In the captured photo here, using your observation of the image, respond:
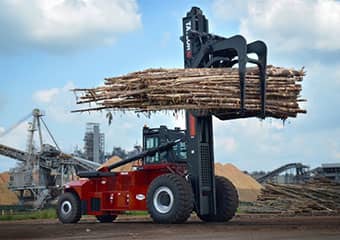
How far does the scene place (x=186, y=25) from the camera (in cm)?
1883

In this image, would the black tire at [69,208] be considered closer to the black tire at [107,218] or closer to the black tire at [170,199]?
the black tire at [107,218]

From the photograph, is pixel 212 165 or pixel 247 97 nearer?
pixel 247 97

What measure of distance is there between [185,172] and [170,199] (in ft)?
5.28

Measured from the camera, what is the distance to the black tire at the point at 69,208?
72.9 ft

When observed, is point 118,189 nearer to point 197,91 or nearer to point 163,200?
point 163,200

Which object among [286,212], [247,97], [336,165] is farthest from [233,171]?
[247,97]

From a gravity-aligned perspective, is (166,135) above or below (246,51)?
below

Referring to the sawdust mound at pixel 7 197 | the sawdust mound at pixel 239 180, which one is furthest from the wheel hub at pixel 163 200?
the sawdust mound at pixel 7 197

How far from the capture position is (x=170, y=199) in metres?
17.3

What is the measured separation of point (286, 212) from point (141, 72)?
15388mm

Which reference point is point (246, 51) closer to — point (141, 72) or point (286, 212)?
point (141, 72)

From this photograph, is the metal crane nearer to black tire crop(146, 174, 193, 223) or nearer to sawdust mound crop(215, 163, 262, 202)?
sawdust mound crop(215, 163, 262, 202)

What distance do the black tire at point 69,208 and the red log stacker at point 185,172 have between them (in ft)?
0.13

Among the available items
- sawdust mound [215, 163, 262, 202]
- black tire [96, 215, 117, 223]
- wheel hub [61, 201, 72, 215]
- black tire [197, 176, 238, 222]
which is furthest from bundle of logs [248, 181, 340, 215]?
sawdust mound [215, 163, 262, 202]
